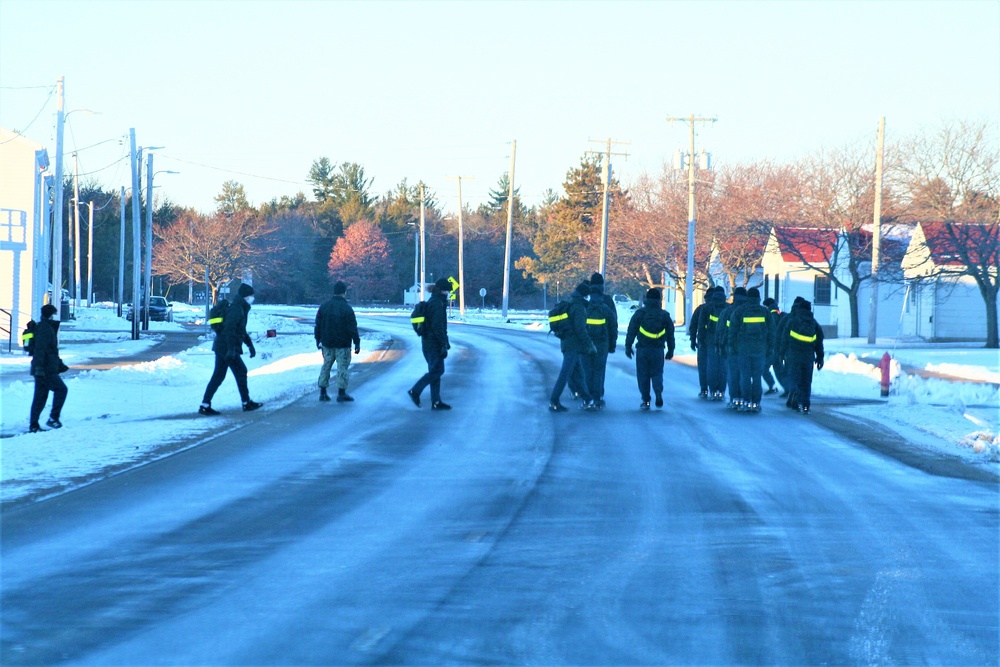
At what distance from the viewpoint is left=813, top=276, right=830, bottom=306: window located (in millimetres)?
48719

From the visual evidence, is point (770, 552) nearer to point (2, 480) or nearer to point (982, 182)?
point (2, 480)

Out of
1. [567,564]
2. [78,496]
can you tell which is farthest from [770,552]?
[78,496]

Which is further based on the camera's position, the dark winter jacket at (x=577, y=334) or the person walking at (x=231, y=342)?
the dark winter jacket at (x=577, y=334)

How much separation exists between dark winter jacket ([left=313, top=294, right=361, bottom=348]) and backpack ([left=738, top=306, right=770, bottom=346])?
5.49m

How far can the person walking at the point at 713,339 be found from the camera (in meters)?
17.1

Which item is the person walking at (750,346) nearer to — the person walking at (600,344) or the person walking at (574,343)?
the person walking at (600,344)

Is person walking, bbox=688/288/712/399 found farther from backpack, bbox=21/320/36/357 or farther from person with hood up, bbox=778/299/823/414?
backpack, bbox=21/320/36/357

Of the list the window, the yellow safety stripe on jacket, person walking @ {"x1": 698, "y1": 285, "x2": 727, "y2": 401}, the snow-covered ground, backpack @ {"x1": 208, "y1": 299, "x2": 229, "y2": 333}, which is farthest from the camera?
the window

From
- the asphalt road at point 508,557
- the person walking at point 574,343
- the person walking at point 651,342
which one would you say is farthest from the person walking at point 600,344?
the asphalt road at point 508,557

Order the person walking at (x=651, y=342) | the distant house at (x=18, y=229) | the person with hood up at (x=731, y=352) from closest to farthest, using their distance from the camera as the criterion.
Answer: the person with hood up at (x=731, y=352) → the person walking at (x=651, y=342) → the distant house at (x=18, y=229)

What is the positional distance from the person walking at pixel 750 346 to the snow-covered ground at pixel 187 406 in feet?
5.49

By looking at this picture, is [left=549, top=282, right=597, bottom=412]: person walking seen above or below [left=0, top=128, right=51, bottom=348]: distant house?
below

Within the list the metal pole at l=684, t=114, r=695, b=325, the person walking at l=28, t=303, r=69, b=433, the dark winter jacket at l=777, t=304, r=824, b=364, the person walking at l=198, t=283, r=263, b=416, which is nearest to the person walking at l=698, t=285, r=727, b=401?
the dark winter jacket at l=777, t=304, r=824, b=364

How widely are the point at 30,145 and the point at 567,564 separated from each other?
3397 centimetres
